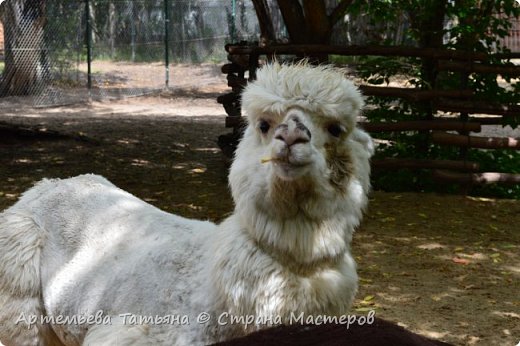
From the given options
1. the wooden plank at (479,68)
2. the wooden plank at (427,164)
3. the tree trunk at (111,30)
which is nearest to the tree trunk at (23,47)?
the tree trunk at (111,30)

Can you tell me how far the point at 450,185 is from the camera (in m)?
9.63

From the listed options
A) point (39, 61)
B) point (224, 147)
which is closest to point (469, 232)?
point (224, 147)

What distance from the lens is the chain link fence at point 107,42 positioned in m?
16.8

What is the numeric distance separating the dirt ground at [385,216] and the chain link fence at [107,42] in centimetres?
219

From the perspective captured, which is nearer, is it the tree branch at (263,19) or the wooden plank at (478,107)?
the wooden plank at (478,107)

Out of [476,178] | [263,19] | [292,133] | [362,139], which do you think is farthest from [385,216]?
[292,133]

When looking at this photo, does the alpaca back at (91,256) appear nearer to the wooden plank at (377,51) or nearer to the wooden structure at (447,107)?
the wooden structure at (447,107)

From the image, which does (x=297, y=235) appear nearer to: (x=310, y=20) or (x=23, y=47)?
(x=310, y=20)

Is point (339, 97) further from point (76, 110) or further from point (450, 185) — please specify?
point (76, 110)

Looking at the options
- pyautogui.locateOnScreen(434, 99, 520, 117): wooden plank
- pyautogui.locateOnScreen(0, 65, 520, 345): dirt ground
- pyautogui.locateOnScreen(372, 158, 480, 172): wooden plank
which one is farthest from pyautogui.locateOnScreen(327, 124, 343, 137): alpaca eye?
pyautogui.locateOnScreen(434, 99, 520, 117): wooden plank

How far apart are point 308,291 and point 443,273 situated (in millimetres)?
3827

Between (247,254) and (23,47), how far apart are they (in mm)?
15191

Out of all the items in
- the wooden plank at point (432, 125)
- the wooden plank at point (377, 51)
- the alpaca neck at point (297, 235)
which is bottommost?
the wooden plank at point (432, 125)

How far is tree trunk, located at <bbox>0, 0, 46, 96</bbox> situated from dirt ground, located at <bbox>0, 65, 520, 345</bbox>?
6.64ft
